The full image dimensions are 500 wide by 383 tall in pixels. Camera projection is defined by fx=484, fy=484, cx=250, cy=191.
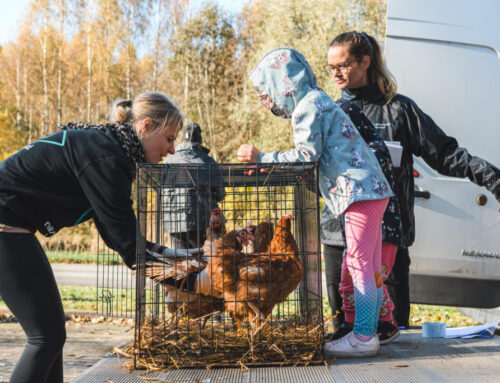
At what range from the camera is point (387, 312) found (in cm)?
277


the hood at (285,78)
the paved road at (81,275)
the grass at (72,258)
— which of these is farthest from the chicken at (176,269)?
the grass at (72,258)

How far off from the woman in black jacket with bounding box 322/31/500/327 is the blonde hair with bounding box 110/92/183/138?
3.96 feet

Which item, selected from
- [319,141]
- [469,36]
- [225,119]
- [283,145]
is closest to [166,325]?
[319,141]

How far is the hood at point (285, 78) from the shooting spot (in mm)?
2395

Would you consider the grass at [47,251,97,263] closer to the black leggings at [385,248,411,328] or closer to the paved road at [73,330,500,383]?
the black leggings at [385,248,411,328]

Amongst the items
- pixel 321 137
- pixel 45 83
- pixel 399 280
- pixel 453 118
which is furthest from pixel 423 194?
pixel 45 83

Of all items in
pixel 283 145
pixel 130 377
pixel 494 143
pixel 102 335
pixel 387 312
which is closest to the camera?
pixel 130 377

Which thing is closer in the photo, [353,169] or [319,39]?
[353,169]

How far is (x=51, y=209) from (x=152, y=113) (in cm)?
63

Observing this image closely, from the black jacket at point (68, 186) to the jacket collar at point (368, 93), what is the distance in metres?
1.66

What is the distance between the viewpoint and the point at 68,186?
1988mm

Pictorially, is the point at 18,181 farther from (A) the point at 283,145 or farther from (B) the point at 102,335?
(A) the point at 283,145

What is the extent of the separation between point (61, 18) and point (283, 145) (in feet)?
46.2

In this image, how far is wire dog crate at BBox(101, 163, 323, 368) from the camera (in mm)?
2289
